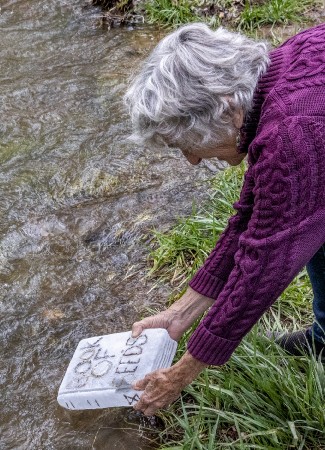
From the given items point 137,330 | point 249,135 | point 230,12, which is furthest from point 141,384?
point 230,12

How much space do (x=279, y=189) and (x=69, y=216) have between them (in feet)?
8.58

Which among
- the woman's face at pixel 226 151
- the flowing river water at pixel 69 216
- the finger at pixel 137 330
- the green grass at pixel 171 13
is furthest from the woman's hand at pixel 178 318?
the green grass at pixel 171 13

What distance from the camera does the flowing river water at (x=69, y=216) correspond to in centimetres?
282

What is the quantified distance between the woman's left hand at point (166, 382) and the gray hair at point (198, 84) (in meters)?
0.74

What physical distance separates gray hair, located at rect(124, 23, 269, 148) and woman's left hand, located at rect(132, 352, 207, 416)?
743 millimetres

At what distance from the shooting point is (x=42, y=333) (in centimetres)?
321

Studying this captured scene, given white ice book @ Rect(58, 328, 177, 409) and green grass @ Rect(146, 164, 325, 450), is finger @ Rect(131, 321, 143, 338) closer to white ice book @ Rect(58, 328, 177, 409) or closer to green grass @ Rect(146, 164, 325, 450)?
white ice book @ Rect(58, 328, 177, 409)

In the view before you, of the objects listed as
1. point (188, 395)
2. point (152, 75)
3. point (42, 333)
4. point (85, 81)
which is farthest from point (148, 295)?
point (85, 81)

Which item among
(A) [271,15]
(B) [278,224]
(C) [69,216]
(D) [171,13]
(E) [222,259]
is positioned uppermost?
(B) [278,224]

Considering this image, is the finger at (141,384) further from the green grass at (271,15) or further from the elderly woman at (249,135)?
the green grass at (271,15)

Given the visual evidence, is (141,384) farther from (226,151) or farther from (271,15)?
(271,15)

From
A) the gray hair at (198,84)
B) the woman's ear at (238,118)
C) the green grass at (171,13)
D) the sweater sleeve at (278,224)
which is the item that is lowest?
the green grass at (171,13)

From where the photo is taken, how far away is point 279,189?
1.66 metres

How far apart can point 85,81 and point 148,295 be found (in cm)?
300
